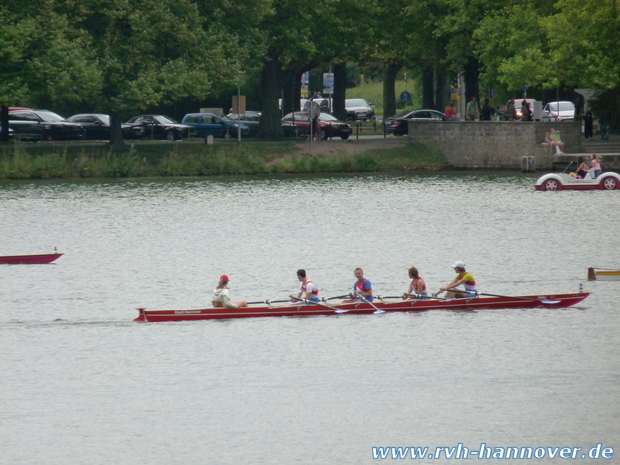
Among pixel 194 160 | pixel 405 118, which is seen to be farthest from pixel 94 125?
pixel 405 118

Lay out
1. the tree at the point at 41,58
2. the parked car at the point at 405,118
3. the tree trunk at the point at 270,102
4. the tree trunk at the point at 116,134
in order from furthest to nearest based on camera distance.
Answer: the parked car at the point at 405,118 → the tree trunk at the point at 270,102 → the tree trunk at the point at 116,134 → the tree at the point at 41,58

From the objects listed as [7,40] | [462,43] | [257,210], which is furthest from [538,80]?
[7,40]

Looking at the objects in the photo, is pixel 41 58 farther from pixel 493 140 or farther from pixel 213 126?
→ pixel 493 140

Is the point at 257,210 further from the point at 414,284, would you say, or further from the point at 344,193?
the point at 414,284

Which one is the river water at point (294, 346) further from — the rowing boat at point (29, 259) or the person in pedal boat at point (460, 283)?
the person in pedal boat at point (460, 283)

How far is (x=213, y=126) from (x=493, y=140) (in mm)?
17733

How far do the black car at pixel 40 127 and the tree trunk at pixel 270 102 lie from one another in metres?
10.9

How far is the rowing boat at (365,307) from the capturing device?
98.4ft

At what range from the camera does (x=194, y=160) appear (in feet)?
207

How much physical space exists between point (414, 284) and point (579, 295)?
14.6 feet

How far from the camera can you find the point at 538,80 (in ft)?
202

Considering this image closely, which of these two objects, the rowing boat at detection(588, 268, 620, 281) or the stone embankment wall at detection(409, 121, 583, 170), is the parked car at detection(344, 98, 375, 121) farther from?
the rowing boat at detection(588, 268, 620, 281)

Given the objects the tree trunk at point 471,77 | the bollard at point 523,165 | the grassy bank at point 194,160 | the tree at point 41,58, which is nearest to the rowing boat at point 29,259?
the tree at point 41,58

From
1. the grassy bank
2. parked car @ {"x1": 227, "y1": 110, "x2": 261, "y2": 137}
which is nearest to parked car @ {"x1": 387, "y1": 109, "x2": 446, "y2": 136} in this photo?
the grassy bank
